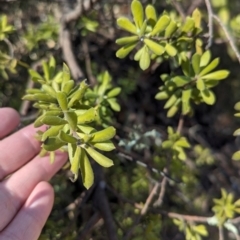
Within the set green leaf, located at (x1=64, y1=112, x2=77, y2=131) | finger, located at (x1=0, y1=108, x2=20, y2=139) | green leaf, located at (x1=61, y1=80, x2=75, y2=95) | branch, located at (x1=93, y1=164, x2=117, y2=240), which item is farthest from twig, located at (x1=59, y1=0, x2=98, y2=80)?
green leaf, located at (x1=64, y1=112, x2=77, y2=131)

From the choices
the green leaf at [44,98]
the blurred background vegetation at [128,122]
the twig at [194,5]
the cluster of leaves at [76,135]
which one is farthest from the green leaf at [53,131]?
the twig at [194,5]

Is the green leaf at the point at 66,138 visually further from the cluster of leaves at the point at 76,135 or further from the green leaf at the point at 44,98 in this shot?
the green leaf at the point at 44,98

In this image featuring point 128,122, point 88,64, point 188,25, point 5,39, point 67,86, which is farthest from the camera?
point 128,122

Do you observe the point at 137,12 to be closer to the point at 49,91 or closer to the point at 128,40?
the point at 128,40

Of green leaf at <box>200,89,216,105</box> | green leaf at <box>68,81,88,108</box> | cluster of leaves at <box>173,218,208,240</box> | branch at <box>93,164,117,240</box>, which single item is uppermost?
green leaf at <box>68,81,88,108</box>

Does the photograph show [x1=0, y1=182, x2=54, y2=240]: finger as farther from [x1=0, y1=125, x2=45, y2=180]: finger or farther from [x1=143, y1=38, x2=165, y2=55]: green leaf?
[x1=143, y1=38, x2=165, y2=55]: green leaf

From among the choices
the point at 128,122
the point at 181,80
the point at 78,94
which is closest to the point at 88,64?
the point at 128,122

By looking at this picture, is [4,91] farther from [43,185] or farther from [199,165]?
[199,165]
